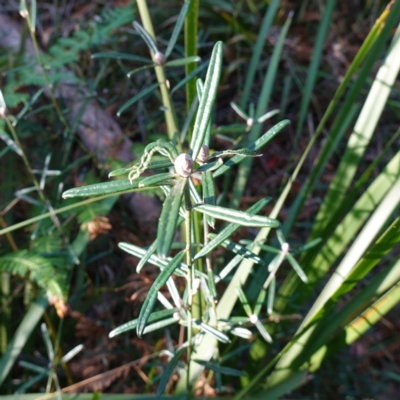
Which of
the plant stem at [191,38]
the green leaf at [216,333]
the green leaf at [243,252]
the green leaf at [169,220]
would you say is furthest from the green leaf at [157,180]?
the plant stem at [191,38]

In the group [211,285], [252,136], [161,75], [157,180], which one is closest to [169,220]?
[157,180]

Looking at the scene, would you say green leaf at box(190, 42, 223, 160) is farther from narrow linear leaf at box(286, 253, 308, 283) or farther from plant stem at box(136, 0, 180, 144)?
narrow linear leaf at box(286, 253, 308, 283)

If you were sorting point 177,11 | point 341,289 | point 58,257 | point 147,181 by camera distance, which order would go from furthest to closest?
point 177,11 < point 58,257 < point 341,289 < point 147,181

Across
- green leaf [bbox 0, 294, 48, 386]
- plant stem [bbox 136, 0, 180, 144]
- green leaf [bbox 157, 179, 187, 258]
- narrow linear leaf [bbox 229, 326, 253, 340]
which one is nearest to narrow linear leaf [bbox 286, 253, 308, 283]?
narrow linear leaf [bbox 229, 326, 253, 340]

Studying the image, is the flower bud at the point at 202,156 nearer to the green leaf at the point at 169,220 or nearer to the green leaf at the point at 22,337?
the green leaf at the point at 169,220

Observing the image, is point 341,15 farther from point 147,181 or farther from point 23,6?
point 147,181

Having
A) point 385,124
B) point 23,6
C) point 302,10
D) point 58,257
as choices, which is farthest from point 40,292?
point 302,10

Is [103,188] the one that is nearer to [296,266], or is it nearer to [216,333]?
[216,333]
